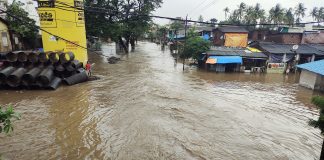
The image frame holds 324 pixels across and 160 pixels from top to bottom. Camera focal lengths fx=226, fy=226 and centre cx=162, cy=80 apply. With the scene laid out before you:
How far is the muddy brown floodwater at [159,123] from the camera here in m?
8.23

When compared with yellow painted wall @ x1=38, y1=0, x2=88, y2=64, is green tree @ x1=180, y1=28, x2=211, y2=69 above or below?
below

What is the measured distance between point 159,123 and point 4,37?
2039 cm

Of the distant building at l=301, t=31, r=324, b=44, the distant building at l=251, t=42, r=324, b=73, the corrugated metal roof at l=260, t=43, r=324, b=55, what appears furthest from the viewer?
the distant building at l=301, t=31, r=324, b=44

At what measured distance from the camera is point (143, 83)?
19031mm

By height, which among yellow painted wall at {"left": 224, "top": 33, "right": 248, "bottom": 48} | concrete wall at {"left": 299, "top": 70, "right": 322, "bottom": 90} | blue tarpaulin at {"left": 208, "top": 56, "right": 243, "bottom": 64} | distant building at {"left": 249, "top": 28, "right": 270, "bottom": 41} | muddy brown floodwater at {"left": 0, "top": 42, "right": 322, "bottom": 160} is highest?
distant building at {"left": 249, "top": 28, "right": 270, "bottom": 41}

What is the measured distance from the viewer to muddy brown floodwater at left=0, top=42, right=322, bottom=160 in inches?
324

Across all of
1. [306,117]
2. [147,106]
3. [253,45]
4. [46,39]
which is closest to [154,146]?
[147,106]

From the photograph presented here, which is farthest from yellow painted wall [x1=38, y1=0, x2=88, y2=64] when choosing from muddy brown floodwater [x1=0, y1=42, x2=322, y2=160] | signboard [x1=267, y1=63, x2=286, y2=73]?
signboard [x1=267, y1=63, x2=286, y2=73]

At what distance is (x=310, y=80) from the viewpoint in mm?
20344

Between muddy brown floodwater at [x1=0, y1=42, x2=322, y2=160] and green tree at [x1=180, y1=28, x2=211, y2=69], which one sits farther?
green tree at [x1=180, y1=28, x2=211, y2=69]

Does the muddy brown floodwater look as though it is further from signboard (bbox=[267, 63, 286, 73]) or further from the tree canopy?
the tree canopy

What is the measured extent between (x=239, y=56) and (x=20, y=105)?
2319cm

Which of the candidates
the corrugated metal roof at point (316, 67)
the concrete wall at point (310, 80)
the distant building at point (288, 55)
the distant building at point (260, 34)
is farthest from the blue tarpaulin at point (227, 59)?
the distant building at point (260, 34)

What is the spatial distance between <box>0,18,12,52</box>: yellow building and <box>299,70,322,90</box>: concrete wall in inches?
1142
